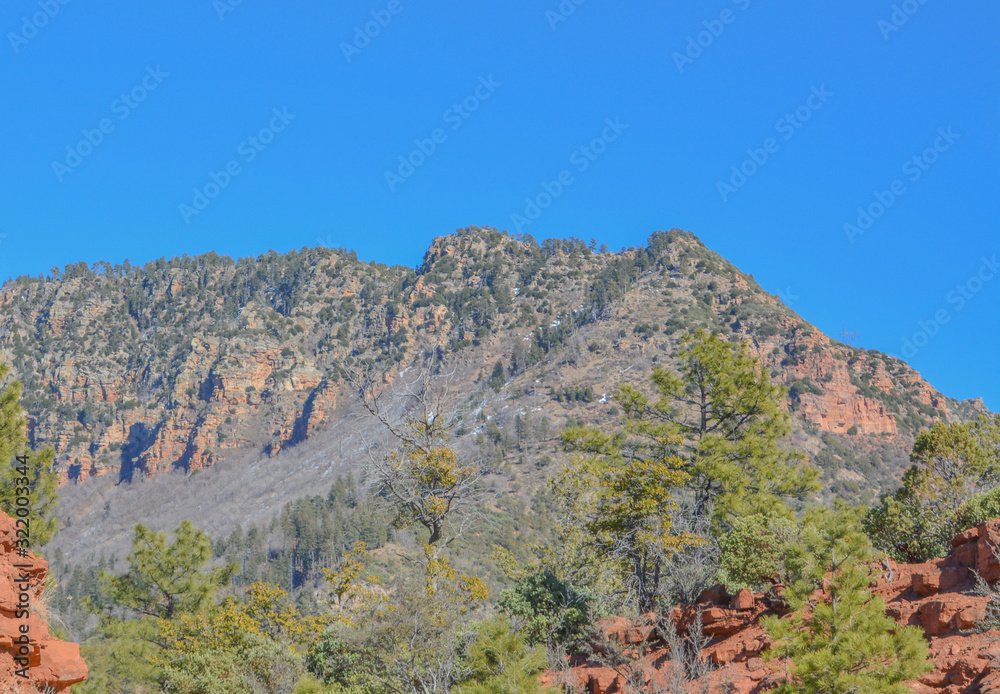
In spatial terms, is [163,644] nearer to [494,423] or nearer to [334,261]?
[494,423]

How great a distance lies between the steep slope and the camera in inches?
4481

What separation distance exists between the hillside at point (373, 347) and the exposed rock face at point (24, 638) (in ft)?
271

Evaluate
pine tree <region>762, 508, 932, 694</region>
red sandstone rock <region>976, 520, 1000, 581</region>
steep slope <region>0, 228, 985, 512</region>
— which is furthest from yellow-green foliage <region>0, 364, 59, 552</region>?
steep slope <region>0, 228, 985, 512</region>

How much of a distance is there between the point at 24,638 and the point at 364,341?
16474 cm

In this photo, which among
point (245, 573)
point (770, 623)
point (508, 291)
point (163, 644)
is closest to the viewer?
point (770, 623)

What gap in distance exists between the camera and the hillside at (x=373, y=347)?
365 ft

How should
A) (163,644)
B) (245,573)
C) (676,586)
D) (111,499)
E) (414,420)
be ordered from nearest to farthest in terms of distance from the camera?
(676,586) → (414,420) → (163,644) → (245,573) → (111,499)

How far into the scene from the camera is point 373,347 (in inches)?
6658

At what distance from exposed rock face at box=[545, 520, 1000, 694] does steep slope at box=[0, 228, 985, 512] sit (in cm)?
8824

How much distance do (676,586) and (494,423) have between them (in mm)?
92946

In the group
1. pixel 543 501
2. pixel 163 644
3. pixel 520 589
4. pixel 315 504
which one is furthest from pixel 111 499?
pixel 520 589

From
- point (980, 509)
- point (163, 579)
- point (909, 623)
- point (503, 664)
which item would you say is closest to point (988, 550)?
point (909, 623)

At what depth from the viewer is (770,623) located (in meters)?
9.84

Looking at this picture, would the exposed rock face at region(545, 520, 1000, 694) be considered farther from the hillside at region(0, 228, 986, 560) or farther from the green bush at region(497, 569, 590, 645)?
the hillside at region(0, 228, 986, 560)
